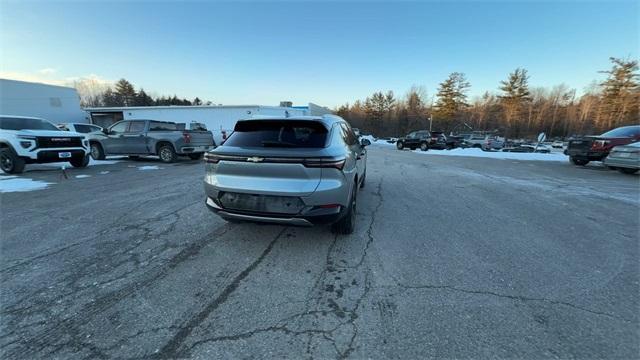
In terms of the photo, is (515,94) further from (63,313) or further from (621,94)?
(63,313)

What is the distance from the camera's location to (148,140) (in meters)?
11.7

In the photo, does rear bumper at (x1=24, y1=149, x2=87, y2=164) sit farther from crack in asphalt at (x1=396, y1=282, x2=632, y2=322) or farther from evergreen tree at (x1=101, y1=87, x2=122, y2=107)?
evergreen tree at (x1=101, y1=87, x2=122, y2=107)

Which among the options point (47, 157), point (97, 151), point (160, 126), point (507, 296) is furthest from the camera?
point (97, 151)

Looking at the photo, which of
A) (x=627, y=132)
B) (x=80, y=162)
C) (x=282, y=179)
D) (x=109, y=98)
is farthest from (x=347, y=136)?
(x=109, y=98)

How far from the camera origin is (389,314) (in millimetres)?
2344

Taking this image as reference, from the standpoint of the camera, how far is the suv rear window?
3426mm

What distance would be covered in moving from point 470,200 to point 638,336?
4122 mm

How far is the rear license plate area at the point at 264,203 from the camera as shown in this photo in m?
3.12

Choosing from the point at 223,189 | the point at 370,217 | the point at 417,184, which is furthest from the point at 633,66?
the point at 223,189

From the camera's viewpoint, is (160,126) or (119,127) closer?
(119,127)

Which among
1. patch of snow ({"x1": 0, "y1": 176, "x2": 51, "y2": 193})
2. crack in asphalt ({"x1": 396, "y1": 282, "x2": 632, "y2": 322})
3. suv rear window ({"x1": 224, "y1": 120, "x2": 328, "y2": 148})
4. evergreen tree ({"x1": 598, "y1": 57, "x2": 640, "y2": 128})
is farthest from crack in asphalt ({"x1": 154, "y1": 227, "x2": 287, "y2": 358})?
evergreen tree ({"x1": 598, "y1": 57, "x2": 640, "y2": 128})

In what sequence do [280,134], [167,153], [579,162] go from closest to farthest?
[280,134] → [167,153] → [579,162]

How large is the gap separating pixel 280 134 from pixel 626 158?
12760 mm

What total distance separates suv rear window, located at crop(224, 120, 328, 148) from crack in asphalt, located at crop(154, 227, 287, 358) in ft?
4.68
